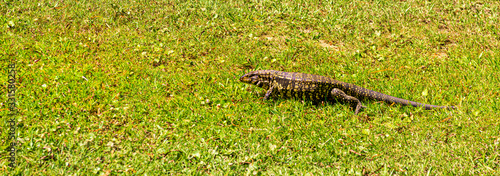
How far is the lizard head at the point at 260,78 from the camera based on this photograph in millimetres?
5859

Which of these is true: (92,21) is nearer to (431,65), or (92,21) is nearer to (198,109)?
(198,109)

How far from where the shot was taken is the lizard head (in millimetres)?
→ 5859

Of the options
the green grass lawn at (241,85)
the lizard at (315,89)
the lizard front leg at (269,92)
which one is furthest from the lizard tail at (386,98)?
the lizard front leg at (269,92)

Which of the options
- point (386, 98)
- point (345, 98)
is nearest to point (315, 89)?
point (345, 98)

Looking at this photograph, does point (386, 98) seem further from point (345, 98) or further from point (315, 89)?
point (315, 89)

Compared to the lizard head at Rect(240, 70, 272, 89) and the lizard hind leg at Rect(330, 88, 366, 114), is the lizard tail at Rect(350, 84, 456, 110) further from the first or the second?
the lizard head at Rect(240, 70, 272, 89)

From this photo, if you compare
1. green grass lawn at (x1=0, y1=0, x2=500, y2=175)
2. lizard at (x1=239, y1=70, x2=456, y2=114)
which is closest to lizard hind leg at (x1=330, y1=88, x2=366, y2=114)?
lizard at (x1=239, y1=70, x2=456, y2=114)

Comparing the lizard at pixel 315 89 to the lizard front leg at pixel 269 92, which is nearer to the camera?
the lizard at pixel 315 89

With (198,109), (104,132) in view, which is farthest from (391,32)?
(104,132)

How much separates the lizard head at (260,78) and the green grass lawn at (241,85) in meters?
0.24

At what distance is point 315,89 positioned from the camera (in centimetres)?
563

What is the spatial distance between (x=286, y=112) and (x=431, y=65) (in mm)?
3322

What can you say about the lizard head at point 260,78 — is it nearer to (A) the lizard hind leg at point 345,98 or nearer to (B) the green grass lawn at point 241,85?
(B) the green grass lawn at point 241,85

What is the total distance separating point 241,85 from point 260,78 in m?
0.48
